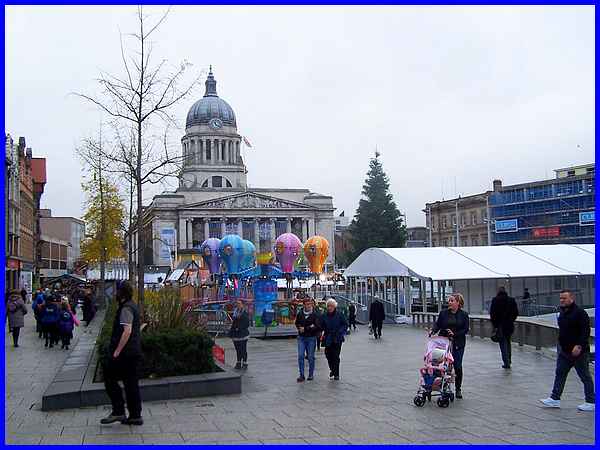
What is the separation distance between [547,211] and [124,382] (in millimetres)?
85098

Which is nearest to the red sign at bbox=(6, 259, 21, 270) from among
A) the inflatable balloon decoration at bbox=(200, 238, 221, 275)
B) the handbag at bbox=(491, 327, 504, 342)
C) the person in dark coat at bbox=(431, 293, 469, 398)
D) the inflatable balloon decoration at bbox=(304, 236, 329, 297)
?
the inflatable balloon decoration at bbox=(200, 238, 221, 275)

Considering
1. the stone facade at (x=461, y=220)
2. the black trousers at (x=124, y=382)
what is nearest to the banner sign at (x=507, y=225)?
the stone facade at (x=461, y=220)

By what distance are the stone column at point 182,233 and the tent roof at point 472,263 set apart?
8389 centimetres

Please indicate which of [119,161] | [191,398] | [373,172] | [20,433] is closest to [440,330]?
[191,398]

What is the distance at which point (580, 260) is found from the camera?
36062mm

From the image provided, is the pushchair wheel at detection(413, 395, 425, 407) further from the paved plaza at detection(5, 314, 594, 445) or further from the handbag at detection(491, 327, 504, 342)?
the handbag at detection(491, 327, 504, 342)

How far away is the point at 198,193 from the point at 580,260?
92.4 metres

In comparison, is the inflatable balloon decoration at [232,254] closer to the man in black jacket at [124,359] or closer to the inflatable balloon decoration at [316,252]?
the inflatable balloon decoration at [316,252]

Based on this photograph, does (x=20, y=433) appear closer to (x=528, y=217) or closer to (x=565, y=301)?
(x=565, y=301)

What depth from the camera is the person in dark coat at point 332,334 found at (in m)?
13.3

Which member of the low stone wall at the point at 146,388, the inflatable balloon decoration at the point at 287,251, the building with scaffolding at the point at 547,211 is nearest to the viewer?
the low stone wall at the point at 146,388

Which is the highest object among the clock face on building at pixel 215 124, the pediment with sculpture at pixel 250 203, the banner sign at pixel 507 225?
the clock face on building at pixel 215 124

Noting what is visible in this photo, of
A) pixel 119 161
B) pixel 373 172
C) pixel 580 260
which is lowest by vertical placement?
pixel 580 260

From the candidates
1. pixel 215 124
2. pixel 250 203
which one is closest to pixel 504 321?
pixel 250 203
